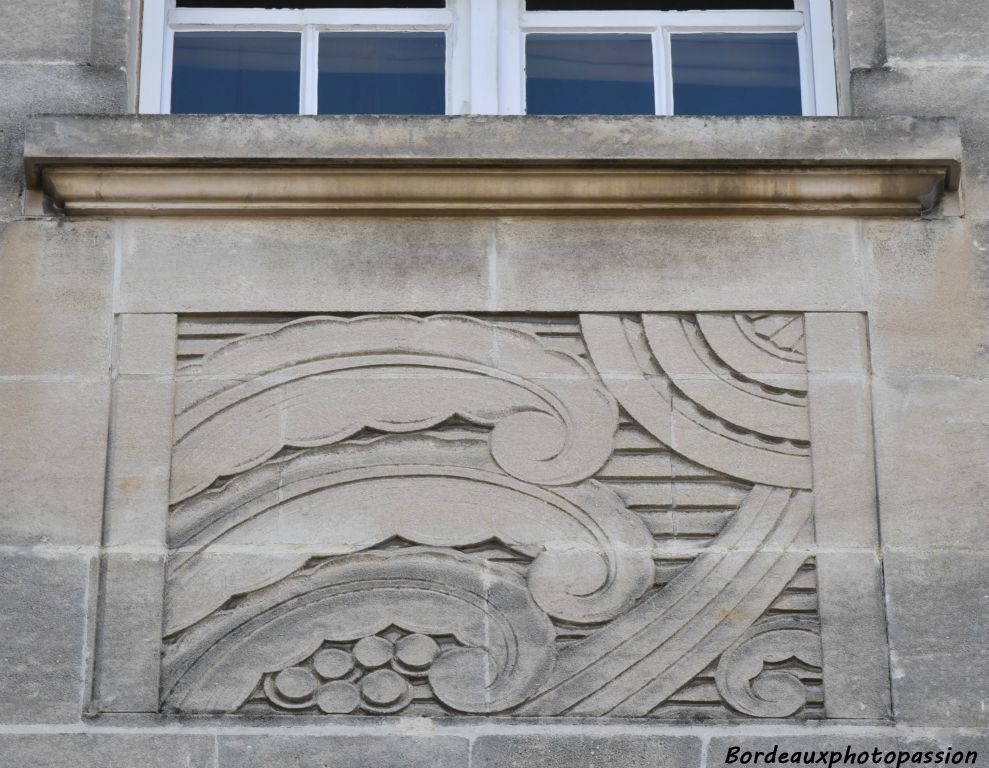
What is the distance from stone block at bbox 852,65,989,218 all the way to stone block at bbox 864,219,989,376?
1.00 feet

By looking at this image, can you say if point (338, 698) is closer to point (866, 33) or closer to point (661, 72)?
point (661, 72)

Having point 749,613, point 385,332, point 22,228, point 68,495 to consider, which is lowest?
point 749,613

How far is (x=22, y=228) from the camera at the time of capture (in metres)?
5.44

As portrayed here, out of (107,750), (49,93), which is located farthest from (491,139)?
(107,750)

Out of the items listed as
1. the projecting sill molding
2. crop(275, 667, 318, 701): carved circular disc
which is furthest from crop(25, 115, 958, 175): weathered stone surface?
crop(275, 667, 318, 701): carved circular disc

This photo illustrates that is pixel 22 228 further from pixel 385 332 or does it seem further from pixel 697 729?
pixel 697 729

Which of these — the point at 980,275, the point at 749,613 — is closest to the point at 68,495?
the point at 749,613

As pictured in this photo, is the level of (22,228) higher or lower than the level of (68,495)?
higher

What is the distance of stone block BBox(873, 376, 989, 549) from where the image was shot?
512 centimetres

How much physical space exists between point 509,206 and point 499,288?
253 millimetres

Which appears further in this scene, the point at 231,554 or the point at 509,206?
the point at 509,206

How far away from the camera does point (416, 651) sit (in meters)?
5.03

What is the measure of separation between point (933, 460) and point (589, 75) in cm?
170

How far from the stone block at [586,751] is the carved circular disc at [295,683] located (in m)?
0.47
